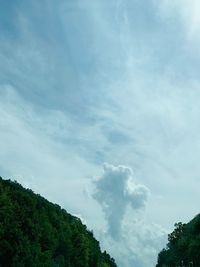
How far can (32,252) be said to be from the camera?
8825 cm

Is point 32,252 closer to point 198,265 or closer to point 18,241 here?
point 18,241

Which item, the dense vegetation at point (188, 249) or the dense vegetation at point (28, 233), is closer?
the dense vegetation at point (188, 249)

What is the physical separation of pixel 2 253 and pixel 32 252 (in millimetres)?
5339

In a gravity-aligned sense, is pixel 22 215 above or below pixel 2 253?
above

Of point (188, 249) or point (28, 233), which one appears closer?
point (188, 249)

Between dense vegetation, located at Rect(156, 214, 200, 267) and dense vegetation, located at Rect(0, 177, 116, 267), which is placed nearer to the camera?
dense vegetation, located at Rect(156, 214, 200, 267)

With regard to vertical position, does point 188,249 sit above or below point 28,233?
above

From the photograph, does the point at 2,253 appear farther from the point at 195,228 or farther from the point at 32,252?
the point at 195,228

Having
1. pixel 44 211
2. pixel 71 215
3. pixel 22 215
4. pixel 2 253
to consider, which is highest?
pixel 71 215

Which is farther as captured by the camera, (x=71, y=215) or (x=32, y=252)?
(x=71, y=215)

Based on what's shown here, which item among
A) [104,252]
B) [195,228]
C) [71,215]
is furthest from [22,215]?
[104,252]

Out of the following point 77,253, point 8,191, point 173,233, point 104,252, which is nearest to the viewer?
point 8,191

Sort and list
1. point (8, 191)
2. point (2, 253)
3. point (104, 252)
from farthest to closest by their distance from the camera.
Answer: point (104, 252), point (8, 191), point (2, 253)

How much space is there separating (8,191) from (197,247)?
3417 cm
